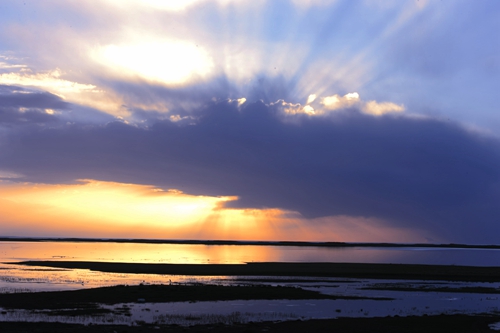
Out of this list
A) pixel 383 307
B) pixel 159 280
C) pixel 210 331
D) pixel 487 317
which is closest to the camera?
pixel 210 331

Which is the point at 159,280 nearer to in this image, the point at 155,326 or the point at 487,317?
the point at 155,326

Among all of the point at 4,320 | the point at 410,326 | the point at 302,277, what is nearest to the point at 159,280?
the point at 302,277

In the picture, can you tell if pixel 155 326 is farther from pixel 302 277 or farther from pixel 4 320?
pixel 302 277

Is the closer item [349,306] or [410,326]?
[410,326]

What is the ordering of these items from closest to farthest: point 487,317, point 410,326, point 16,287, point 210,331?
1. point 210,331
2. point 410,326
3. point 487,317
4. point 16,287

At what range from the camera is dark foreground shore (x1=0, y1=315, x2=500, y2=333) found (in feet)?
97.3

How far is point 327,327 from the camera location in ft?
105

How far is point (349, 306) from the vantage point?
42.4 metres

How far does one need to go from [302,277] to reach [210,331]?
43911 mm

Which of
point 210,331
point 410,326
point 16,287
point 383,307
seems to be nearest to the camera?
point 210,331

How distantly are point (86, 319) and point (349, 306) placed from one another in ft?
66.1

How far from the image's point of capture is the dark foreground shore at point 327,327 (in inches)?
1168

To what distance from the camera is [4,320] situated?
1258 inches

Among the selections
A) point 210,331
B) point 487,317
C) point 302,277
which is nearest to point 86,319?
point 210,331
